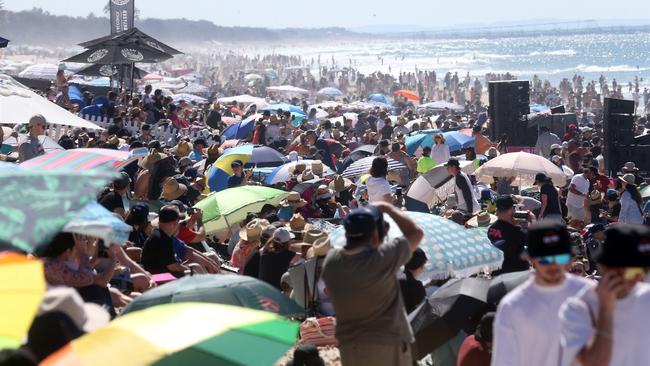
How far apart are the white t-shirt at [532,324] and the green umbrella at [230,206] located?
6.54 meters

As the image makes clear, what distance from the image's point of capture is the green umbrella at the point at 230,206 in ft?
34.2

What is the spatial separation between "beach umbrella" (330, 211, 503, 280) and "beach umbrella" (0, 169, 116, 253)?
3.16 metres

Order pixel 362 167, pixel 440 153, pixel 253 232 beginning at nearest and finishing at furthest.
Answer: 1. pixel 253 232
2. pixel 362 167
3. pixel 440 153

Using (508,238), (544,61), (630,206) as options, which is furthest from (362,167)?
(544,61)

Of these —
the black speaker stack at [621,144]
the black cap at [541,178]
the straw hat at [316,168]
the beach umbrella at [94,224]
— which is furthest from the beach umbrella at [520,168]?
the beach umbrella at [94,224]

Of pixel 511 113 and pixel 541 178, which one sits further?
pixel 511 113

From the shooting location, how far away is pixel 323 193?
11953 millimetres

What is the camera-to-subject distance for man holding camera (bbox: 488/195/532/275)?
7.98 metres

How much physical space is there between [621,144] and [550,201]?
5.60m

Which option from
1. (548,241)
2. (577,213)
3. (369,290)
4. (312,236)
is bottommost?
(577,213)

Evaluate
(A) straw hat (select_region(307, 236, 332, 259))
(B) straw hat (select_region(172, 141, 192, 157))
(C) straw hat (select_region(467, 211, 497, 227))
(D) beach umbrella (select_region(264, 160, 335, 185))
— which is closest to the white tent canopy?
(D) beach umbrella (select_region(264, 160, 335, 185))

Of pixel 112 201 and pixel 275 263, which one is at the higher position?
pixel 112 201

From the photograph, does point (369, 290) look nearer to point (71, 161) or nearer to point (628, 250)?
point (628, 250)

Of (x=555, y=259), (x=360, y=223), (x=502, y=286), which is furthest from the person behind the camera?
(x=502, y=286)
